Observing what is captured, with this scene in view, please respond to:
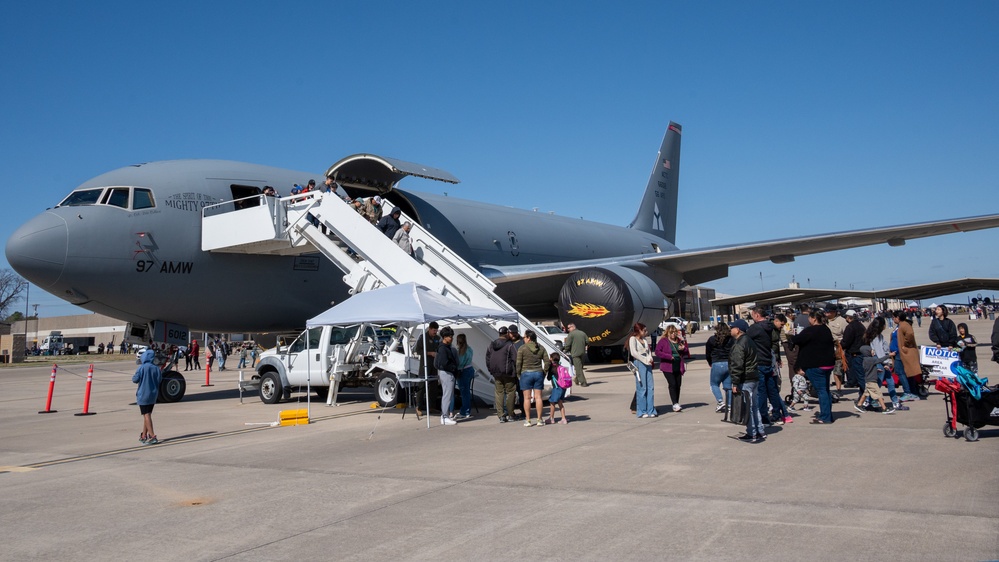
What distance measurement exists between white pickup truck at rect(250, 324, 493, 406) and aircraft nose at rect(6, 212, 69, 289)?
3.94 m

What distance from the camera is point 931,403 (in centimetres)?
1074

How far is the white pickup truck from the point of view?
12328 millimetres

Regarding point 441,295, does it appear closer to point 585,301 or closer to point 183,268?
point 183,268

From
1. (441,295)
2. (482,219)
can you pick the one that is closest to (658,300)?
(482,219)

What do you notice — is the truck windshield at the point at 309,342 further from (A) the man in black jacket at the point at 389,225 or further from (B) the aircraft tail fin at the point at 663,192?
(B) the aircraft tail fin at the point at 663,192

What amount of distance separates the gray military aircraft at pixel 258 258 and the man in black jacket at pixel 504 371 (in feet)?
22.0

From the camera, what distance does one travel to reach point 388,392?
12570mm

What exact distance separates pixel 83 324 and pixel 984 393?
342 ft

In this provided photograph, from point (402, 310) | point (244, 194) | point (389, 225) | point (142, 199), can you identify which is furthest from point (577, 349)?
point (142, 199)

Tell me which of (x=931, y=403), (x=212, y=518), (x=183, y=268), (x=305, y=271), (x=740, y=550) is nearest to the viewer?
(x=740, y=550)

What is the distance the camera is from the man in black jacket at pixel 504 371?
406 inches

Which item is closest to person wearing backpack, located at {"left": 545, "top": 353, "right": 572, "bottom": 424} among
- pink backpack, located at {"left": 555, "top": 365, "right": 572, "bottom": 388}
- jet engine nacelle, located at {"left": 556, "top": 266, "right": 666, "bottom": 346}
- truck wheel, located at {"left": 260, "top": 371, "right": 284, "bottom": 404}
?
pink backpack, located at {"left": 555, "top": 365, "right": 572, "bottom": 388}

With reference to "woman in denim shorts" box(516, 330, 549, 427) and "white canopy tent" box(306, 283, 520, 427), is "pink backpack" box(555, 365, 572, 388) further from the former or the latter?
"white canopy tent" box(306, 283, 520, 427)

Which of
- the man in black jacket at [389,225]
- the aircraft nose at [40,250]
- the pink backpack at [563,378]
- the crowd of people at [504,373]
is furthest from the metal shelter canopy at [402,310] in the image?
the aircraft nose at [40,250]
